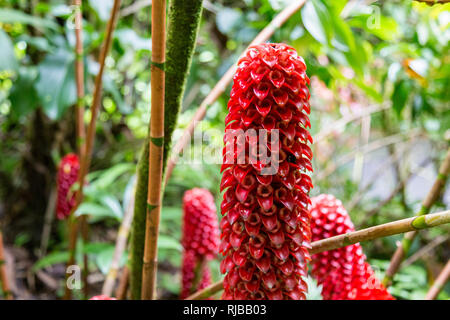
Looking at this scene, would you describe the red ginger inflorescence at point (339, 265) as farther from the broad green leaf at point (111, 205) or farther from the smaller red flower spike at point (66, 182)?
the smaller red flower spike at point (66, 182)

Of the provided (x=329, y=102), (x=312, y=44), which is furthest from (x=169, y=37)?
(x=329, y=102)

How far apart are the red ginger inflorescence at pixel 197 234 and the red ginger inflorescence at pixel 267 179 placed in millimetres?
506

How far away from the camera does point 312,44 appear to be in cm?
82

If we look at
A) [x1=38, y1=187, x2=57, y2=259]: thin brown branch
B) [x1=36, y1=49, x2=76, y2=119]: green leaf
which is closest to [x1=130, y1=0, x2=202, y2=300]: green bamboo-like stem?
[x1=36, y1=49, x2=76, y2=119]: green leaf

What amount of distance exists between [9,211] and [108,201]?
4.01 feet

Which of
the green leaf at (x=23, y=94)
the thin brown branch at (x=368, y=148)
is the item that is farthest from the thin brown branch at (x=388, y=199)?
the green leaf at (x=23, y=94)

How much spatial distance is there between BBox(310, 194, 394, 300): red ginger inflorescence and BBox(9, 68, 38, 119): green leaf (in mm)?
962

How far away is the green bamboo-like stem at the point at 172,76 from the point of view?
1.34 feet

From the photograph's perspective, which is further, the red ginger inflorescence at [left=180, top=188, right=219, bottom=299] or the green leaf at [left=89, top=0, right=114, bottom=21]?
the green leaf at [left=89, top=0, right=114, bottom=21]

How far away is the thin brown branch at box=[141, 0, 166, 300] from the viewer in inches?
14.4

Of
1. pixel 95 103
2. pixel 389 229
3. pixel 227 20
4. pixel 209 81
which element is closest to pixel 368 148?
pixel 209 81

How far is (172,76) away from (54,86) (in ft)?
2.49

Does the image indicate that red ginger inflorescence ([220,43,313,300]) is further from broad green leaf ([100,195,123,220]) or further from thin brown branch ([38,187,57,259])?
thin brown branch ([38,187,57,259])

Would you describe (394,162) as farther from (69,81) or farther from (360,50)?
(69,81)
